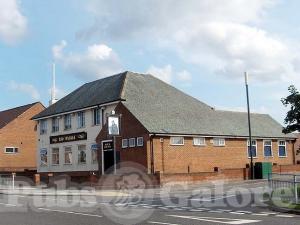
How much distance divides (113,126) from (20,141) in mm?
31262

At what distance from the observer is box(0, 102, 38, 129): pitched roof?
66488 millimetres

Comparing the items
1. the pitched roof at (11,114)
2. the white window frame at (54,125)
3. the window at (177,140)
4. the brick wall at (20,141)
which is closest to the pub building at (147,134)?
the window at (177,140)

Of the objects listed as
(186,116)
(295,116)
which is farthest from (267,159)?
(295,116)

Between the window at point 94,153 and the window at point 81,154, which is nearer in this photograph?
the window at point 94,153

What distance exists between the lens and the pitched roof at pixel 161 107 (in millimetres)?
41719

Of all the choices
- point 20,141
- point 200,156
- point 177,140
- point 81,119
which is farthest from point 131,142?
point 20,141

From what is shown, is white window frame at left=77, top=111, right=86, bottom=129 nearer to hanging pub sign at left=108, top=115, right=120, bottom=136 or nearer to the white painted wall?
the white painted wall

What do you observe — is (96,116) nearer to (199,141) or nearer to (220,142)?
(199,141)

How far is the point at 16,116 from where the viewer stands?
66.4 metres

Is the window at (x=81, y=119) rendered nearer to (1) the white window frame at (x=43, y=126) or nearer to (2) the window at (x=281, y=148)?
(1) the white window frame at (x=43, y=126)

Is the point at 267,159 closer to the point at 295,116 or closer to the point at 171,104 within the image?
the point at 171,104

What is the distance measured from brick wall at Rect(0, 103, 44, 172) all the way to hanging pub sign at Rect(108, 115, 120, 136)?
29061 mm

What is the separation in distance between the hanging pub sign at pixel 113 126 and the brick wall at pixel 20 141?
95.3ft

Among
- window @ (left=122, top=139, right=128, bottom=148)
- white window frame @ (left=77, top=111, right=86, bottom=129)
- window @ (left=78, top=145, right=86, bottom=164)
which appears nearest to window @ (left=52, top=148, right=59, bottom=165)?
window @ (left=78, top=145, right=86, bottom=164)
